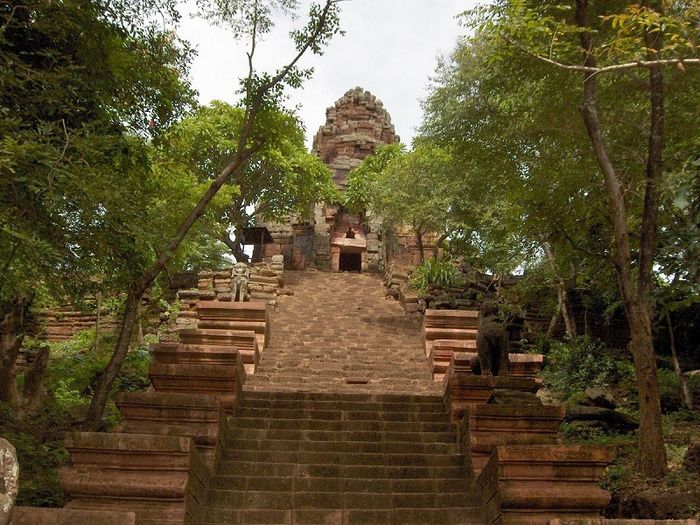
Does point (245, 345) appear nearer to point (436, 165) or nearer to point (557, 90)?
point (557, 90)

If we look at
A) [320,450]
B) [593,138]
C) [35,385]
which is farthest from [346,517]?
[35,385]

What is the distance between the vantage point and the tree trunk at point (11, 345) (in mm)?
11453

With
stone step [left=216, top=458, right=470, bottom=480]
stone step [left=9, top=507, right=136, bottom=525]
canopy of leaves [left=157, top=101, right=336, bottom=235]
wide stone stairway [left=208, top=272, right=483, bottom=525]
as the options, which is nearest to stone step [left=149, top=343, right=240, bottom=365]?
wide stone stairway [left=208, top=272, right=483, bottom=525]

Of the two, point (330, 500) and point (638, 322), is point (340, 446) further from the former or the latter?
point (638, 322)

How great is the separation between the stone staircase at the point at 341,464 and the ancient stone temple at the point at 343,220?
20.0 metres

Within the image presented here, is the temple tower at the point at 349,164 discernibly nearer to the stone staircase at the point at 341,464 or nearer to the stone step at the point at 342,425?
the stone staircase at the point at 341,464

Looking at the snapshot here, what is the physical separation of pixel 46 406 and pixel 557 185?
9.30 metres

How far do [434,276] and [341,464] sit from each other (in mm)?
11283

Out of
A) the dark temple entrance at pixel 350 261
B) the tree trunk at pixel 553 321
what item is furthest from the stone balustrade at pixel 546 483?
the dark temple entrance at pixel 350 261

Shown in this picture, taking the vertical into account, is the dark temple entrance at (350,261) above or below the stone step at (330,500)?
above

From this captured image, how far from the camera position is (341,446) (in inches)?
329

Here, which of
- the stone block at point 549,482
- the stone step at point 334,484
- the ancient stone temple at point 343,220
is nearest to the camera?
the stone block at point 549,482

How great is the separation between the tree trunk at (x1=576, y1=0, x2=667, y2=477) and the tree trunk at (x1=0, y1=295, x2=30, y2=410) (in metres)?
9.68

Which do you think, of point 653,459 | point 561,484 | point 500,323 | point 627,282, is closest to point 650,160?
point 627,282
